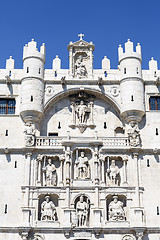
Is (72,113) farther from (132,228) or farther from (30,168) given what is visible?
(132,228)

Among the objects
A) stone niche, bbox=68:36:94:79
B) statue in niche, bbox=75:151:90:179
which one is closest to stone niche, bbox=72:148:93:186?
statue in niche, bbox=75:151:90:179

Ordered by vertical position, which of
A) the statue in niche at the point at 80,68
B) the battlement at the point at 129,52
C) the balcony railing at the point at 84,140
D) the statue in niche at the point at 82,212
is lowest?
the statue in niche at the point at 82,212

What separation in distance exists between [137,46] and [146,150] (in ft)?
24.4

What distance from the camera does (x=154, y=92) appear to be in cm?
2973

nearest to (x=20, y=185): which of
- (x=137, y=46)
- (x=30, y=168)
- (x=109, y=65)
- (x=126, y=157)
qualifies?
(x=30, y=168)

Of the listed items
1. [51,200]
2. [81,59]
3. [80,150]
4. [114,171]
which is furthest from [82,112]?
[51,200]

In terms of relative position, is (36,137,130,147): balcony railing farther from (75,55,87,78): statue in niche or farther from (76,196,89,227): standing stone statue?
(75,55,87,78): statue in niche

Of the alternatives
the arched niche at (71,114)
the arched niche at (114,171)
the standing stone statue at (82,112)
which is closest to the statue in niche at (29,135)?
the arched niche at (71,114)

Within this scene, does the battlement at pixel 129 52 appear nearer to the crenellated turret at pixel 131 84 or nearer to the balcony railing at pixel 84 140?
the crenellated turret at pixel 131 84

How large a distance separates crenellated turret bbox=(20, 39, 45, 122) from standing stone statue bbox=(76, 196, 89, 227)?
585 cm

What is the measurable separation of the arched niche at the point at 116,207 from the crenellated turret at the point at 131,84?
4.88 m

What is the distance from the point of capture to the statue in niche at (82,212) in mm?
26031

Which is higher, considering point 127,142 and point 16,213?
point 127,142

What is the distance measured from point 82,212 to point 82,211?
0.07 metres
